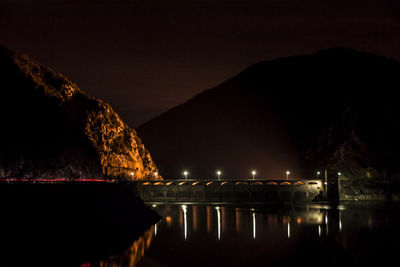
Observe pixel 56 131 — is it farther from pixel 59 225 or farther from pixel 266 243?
pixel 59 225

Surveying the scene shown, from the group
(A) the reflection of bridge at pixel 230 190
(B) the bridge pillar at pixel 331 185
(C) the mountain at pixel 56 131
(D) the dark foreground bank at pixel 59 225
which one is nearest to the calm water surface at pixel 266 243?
(D) the dark foreground bank at pixel 59 225

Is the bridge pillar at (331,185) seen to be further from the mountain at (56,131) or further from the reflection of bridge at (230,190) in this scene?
the mountain at (56,131)

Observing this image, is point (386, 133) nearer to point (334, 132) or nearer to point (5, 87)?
point (334, 132)

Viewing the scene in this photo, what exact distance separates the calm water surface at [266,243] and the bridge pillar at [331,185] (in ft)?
159

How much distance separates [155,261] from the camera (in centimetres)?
3500

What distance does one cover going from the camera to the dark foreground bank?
30469 millimetres

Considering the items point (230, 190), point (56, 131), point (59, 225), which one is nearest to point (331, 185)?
point (230, 190)

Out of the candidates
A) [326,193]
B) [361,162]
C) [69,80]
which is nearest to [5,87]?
[69,80]

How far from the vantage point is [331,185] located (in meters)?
116

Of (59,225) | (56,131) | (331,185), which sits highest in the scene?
(56,131)

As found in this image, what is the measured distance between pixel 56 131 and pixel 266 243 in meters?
84.6

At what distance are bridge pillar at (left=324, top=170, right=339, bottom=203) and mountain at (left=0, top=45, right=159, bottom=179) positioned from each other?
53.0m

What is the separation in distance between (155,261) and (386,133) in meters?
131

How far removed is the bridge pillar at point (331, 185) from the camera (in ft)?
375
